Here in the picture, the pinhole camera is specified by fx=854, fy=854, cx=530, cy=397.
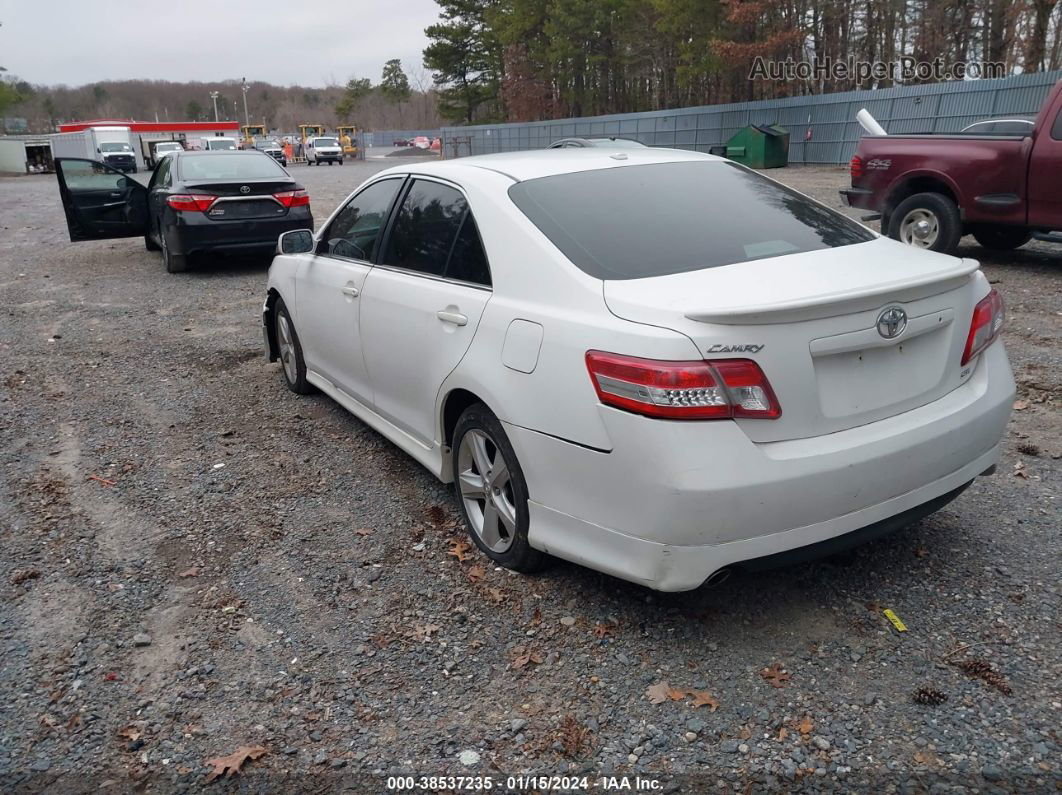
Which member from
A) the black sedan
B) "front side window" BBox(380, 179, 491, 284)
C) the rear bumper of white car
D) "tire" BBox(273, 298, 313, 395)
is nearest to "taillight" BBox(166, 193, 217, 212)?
the black sedan

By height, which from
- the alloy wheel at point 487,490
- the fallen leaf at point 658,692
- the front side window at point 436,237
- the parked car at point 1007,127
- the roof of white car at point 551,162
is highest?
the parked car at point 1007,127

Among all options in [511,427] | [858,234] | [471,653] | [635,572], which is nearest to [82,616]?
[471,653]

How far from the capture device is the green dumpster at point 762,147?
1148 inches

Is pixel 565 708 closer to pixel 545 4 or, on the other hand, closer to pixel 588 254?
pixel 588 254

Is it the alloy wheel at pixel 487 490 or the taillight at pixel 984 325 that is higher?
the taillight at pixel 984 325

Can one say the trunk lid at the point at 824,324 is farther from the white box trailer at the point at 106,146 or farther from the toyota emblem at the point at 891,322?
the white box trailer at the point at 106,146

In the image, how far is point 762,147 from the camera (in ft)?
95.8

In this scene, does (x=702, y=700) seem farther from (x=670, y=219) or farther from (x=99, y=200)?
(x=99, y=200)

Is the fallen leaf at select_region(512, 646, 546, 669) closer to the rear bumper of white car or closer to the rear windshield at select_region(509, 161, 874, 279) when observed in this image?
the rear bumper of white car

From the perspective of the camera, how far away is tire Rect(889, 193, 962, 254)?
9055 mm

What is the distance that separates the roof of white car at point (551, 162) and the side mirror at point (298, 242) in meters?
1.23

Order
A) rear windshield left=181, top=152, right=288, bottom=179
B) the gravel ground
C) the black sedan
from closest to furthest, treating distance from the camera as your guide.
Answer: the gravel ground, the black sedan, rear windshield left=181, top=152, right=288, bottom=179
